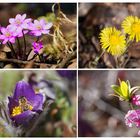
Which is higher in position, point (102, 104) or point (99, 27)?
point (99, 27)

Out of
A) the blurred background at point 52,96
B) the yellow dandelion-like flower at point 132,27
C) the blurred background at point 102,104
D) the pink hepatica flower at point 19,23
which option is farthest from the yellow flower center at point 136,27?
the pink hepatica flower at point 19,23

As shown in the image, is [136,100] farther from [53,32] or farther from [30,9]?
[30,9]

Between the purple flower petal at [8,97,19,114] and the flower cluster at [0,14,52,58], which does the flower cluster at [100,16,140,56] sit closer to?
the flower cluster at [0,14,52,58]

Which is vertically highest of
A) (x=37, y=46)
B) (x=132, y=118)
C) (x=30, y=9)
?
(x=30, y=9)

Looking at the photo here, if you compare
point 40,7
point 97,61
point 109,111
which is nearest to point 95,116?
point 109,111

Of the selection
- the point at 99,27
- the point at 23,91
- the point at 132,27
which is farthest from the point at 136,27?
the point at 23,91

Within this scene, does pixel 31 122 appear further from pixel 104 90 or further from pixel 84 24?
pixel 84 24

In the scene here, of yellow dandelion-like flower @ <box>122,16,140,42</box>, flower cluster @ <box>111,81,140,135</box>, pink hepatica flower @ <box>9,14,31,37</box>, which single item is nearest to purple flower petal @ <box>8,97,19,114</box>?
pink hepatica flower @ <box>9,14,31,37</box>
